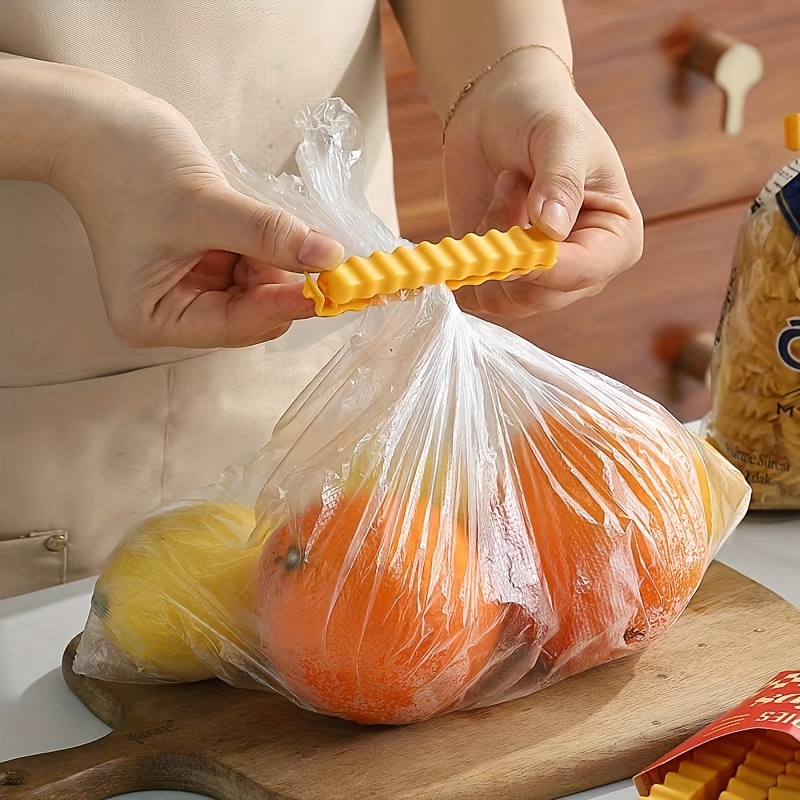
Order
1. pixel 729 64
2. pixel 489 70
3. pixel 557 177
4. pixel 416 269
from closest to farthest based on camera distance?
pixel 416 269, pixel 557 177, pixel 489 70, pixel 729 64

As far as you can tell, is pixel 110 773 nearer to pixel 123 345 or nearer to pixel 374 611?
pixel 374 611

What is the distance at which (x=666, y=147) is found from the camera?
1470mm

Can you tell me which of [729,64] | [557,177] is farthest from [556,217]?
[729,64]

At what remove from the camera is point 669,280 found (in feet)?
5.14

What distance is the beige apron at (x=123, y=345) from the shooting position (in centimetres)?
73

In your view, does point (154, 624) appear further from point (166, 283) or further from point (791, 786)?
point (791, 786)

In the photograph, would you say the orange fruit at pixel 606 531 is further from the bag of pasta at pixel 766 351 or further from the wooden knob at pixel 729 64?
the wooden knob at pixel 729 64

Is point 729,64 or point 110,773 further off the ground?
point 729,64

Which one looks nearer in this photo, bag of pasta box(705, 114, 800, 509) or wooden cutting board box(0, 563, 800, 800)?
wooden cutting board box(0, 563, 800, 800)

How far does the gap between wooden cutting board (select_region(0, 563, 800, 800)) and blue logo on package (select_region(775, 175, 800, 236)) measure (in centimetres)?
24

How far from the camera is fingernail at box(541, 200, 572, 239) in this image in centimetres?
60

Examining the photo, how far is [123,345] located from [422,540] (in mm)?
329

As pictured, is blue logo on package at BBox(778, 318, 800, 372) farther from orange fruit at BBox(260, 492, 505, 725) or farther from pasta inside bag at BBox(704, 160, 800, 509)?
orange fruit at BBox(260, 492, 505, 725)

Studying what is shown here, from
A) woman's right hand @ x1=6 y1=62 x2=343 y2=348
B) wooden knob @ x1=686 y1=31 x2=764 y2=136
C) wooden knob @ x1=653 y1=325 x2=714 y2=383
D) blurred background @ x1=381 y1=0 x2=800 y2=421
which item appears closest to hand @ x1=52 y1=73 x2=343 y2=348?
woman's right hand @ x1=6 y1=62 x2=343 y2=348
